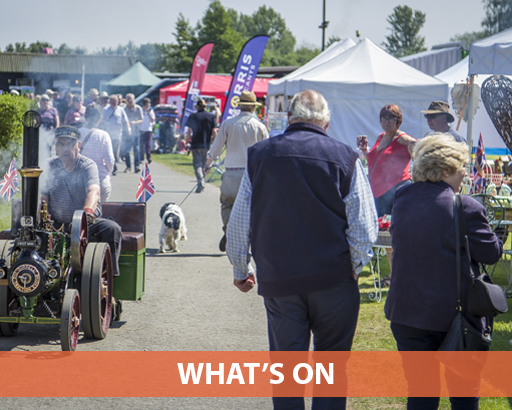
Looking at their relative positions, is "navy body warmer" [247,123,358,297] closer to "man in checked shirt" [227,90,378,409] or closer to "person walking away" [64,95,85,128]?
"man in checked shirt" [227,90,378,409]

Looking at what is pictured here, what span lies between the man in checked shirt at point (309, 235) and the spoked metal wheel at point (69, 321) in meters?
1.99

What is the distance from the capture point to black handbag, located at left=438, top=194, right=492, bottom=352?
9.43 ft

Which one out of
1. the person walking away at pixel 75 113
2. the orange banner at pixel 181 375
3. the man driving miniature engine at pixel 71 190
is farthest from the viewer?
the person walking away at pixel 75 113

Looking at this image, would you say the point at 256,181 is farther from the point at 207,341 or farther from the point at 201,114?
the point at 201,114

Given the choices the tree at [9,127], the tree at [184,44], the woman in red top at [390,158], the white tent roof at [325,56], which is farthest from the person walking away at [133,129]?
the tree at [184,44]

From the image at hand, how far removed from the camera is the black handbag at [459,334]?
287 cm

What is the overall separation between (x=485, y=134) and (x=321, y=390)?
18182 mm

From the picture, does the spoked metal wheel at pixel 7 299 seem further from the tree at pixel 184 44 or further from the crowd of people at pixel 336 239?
the tree at pixel 184 44

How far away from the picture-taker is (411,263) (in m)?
3.05

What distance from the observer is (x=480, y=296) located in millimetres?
2871

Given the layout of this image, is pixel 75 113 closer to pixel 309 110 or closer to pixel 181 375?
pixel 181 375

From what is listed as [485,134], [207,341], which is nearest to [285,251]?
[207,341]

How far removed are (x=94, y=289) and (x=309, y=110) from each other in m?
2.52

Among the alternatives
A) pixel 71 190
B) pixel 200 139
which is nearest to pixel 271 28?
pixel 200 139
